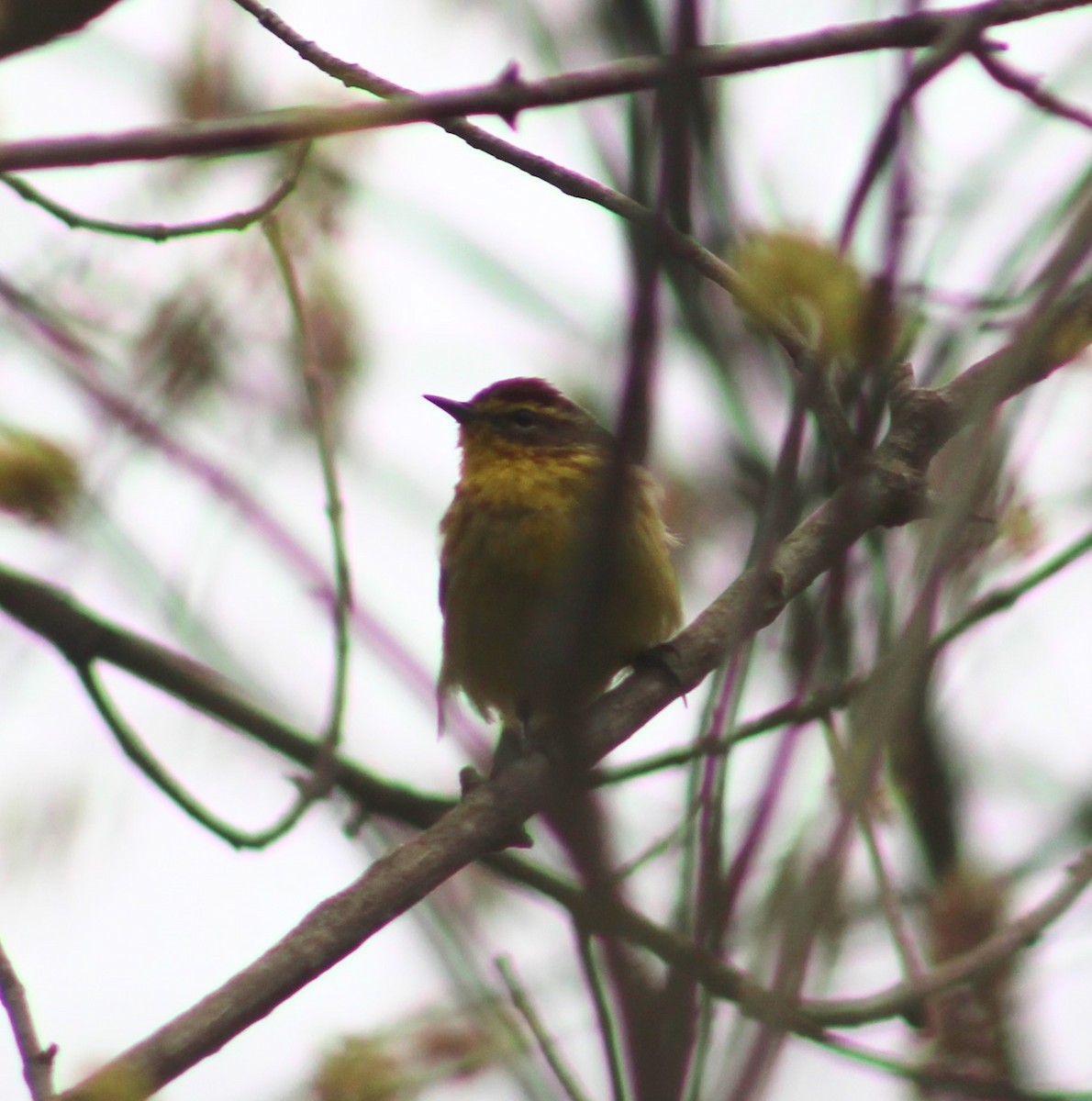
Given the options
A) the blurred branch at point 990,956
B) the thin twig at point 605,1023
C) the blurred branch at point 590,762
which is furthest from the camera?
the blurred branch at point 990,956

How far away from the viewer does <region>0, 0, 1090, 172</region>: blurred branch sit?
1.87m

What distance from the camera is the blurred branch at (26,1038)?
7.66 feet

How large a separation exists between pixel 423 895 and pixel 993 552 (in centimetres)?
193

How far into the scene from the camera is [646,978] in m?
1.64

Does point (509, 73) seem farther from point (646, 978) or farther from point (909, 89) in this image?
point (646, 978)

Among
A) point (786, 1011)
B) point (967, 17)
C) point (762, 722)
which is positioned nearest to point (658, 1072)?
point (786, 1011)

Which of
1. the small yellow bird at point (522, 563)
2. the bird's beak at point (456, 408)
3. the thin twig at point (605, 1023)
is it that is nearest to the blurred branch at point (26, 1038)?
the thin twig at point (605, 1023)

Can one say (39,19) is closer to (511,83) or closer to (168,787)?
(511,83)

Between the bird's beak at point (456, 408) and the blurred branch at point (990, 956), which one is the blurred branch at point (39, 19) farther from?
the bird's beak at point (456, 408)

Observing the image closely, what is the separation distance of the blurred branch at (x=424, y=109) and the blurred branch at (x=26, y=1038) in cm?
133

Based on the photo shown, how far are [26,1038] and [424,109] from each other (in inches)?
61.3

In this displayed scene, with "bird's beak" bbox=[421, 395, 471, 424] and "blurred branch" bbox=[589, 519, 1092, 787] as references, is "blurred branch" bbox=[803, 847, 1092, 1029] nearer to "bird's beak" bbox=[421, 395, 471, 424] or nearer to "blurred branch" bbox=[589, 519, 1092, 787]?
"blurred branch" bbox=[589, 519, 1092, 787]

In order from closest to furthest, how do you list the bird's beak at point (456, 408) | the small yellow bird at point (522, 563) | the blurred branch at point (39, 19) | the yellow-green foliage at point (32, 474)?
the blurred branch at point (39, 19) → the yellow-green foliage at point (32, 474) → the small yellow bird at point (522, 563) → the bird's beak at point (456, 408)

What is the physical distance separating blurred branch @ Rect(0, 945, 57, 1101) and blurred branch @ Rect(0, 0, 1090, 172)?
4.37 feet
